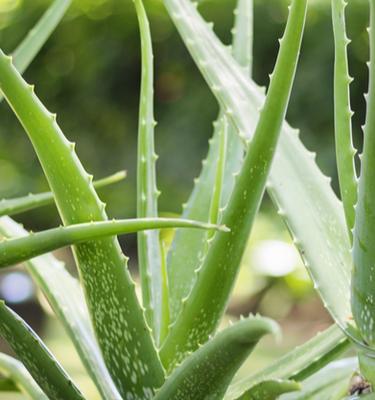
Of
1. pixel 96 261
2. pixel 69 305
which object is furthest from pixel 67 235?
pixel 69 305

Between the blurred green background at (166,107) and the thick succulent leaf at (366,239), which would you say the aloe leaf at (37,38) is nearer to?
the thick succulent leaf at (366,239)

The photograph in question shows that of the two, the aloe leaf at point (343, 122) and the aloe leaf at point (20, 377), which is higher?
the aloe leaf at point (343, 122)

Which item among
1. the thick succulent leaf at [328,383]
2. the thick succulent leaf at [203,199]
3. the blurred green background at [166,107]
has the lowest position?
the blurred green background at [166,107]

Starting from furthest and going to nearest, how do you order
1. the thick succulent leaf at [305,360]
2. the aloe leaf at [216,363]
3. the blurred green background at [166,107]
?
the blurred green background at [166,107], the thick succulent leaf at [305,360], the aloe leaf at [216,363]

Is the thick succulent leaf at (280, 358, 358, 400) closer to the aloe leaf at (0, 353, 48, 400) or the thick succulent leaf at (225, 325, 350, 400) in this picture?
the thick succulent leaf at (225, 325, 350, 400)

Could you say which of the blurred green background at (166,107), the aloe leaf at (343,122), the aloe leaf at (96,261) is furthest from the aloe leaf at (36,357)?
the blurred green background at (166,107)

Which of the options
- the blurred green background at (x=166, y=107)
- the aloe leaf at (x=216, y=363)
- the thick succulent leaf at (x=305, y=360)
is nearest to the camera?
the aloe leaf at (x=216, y=363)

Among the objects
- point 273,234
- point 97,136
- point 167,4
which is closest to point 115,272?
point 167,4

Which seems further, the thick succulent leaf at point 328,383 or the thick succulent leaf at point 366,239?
the thick succulent leaf at point 328,383
